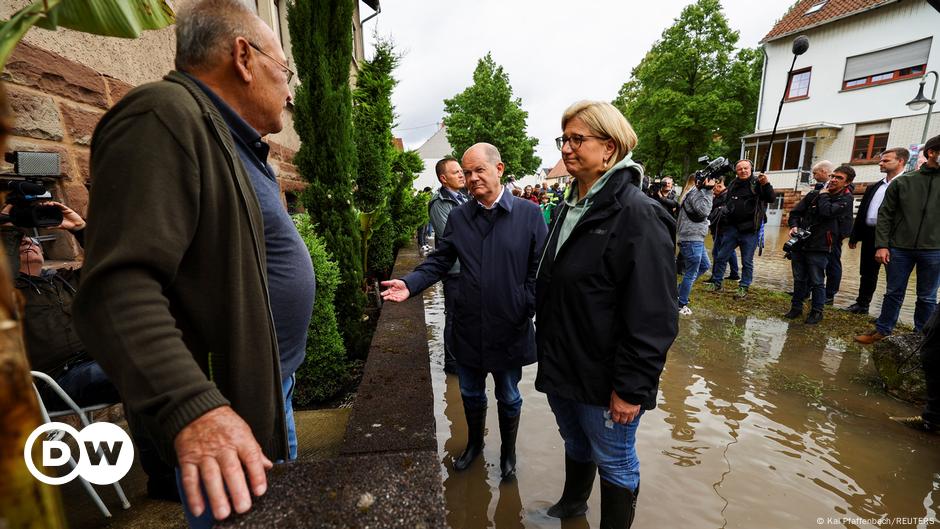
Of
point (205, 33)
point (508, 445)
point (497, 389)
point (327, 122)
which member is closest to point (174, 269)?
point (205, 33)

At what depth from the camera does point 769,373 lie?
14.2 ft

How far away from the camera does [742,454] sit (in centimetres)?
304

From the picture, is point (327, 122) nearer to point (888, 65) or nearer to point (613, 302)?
point (613, 302)

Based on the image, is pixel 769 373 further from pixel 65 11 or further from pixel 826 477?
pixel 65 11

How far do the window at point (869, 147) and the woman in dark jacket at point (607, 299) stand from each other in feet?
82.7

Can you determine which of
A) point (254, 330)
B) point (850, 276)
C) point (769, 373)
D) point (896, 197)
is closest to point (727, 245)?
point (896, 197)

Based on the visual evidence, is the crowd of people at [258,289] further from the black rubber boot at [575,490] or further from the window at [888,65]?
the window at [888,65]

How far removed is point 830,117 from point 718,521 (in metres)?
26.8

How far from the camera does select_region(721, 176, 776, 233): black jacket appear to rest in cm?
Result: 689

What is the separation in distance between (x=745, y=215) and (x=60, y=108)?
8.32m

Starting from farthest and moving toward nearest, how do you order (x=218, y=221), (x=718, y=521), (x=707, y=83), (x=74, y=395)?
(x=707, y=83) → (x=718, y=521) → (x=74, y=395) → (x=218, y=221)

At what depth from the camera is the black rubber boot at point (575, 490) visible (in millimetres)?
2385

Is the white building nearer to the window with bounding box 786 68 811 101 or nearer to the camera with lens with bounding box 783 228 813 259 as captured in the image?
the window with bounding box 786 68 811 101

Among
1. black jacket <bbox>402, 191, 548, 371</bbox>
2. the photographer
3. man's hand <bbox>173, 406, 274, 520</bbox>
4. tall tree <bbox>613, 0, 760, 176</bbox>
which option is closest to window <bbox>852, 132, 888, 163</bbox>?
tall tree <bbox>613, 0, 760, 176</bbox>
